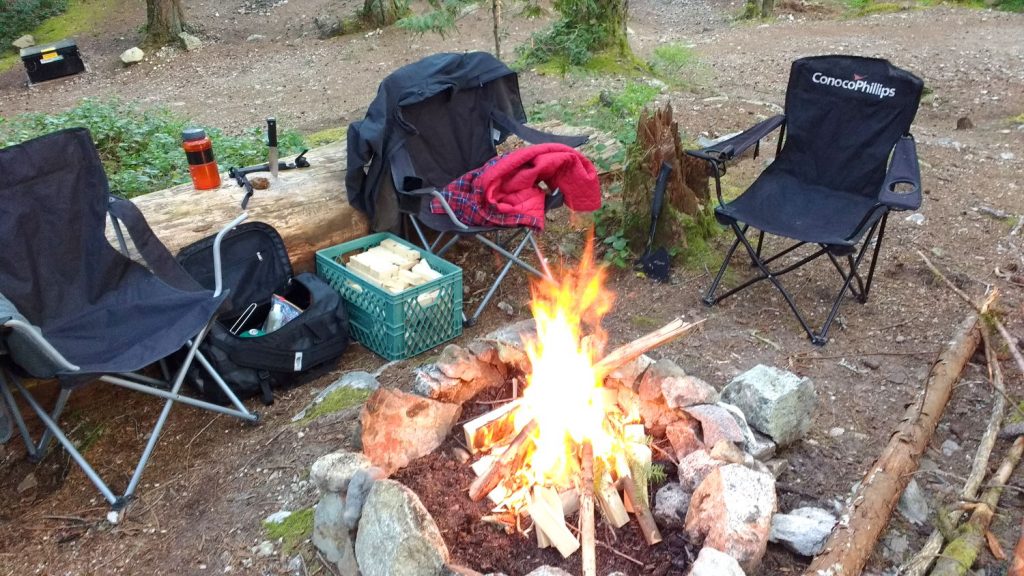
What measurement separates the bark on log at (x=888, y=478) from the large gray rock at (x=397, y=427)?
1.10m

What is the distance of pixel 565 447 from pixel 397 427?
0.50 metres

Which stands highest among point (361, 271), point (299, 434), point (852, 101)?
point (852, 101)

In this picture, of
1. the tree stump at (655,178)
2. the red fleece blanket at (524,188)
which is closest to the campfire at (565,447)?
the red fleece blanket at (524,188)

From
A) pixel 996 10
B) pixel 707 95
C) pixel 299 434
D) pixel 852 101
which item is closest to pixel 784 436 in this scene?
pixel 299 434

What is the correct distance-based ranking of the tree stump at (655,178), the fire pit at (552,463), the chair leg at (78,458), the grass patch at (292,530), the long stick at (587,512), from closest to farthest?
the long stick at (587,512)
the fire pit at (552,463)
the grass patch at (292,530)
the chair leg at (78,458)
the tree stump at (655,178)

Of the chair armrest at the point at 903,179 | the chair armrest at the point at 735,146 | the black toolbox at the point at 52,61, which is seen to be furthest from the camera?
the black toolbox at the point at 52,61

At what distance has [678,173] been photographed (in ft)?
12.4

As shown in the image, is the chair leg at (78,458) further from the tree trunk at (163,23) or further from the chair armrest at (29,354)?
the tree trunk at (163,23)

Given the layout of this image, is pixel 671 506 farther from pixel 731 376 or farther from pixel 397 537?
pixel 731 376

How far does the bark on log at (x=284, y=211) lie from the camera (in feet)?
10.5

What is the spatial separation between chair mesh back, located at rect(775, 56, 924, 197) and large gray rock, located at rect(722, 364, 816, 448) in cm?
156

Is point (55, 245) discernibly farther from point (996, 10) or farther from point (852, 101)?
point (996, 10)

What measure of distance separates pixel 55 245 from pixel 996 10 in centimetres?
1158

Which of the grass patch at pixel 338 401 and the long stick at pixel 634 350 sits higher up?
the long stick at pixel 634 350
